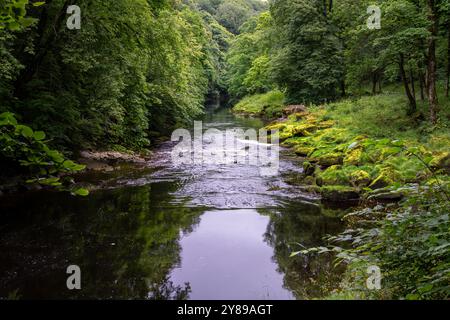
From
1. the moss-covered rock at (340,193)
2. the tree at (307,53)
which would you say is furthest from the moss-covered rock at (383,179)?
the tree at (307,53)

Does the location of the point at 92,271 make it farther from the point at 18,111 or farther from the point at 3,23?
the point at 18,111

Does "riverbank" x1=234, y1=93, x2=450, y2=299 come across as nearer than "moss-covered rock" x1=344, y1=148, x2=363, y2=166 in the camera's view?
Yes

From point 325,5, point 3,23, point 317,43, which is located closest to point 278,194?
point 3,23

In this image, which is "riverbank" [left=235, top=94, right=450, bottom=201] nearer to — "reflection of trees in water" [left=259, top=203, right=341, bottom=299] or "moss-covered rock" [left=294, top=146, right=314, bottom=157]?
"moss-covered rock" [left=294, top=146, right=314, bottom=157]

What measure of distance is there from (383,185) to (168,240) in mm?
6210

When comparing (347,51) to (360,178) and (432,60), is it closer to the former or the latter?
(432,60)

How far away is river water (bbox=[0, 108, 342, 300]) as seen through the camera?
20.1 feet

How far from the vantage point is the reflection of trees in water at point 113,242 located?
607 cm

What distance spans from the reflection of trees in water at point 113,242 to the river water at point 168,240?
0.07 ft

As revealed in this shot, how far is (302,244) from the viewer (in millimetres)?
7977

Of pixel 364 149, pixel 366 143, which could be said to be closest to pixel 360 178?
pixel 364 149

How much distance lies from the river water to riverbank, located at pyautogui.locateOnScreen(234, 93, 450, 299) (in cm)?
81

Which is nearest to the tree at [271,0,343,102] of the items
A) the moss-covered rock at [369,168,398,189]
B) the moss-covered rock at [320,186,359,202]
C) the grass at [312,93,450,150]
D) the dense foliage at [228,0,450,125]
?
the dense foliage at [228,0,450,125]

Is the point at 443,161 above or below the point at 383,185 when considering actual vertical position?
above
